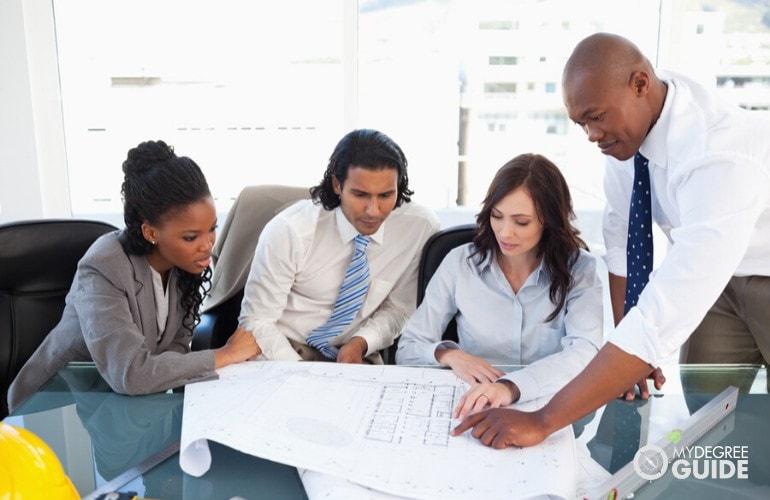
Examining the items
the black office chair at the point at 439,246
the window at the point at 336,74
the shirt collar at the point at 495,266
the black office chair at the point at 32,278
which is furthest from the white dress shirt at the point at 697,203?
the window at the point at 336,74

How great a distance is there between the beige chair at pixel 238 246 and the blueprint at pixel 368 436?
709 millimetres

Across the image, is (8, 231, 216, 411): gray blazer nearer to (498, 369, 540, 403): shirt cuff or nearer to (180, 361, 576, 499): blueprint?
(180, 361, 576, 499): blueprint

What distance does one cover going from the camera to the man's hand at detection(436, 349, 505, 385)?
4.48 feet

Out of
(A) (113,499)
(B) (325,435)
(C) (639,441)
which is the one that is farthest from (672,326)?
(A) (113,499)

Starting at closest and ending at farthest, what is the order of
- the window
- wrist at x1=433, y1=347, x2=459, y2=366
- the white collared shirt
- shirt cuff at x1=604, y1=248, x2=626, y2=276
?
wrist at x1=433, y1=347, x2=459, y2=366
the white collared shirt
shirt cuff at x1=604, y1=248, x2=626, y2=276
the window

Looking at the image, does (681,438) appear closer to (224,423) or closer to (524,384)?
(524,384)

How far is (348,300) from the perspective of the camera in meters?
1.91

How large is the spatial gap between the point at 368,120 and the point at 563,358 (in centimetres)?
227

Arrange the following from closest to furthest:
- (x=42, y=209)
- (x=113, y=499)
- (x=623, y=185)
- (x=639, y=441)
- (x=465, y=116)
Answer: (x=113, y=499), (x=639, y=441), (x=623, y=185), (x=42, y=209), (x=465, y=116)

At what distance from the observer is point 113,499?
918mm

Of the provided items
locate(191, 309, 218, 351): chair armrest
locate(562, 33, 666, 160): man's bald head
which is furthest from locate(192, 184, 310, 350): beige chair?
locate(562, 33, 666, 160): man's bald head

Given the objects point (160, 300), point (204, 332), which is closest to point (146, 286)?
point (160, 300)

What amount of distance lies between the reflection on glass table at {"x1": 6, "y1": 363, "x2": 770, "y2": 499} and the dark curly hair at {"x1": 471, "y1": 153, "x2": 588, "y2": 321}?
288mm

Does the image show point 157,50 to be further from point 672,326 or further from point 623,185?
point 672,326
